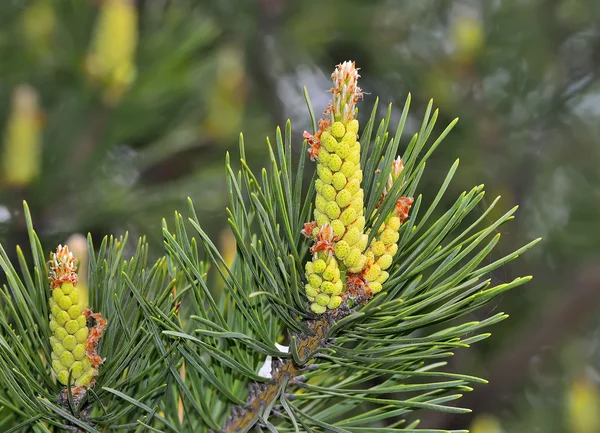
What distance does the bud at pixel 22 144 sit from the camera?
2.58 ft

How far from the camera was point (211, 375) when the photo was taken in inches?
13.8

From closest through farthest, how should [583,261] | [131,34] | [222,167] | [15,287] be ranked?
[15,287] → [131,34] → [222,167] → [583,261]

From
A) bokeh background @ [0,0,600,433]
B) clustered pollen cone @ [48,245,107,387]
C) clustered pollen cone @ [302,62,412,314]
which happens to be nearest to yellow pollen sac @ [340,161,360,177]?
clustered pollen cone @ [302,62,412,314]

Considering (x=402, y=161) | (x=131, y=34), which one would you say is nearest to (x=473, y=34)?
(x=131, y=34)

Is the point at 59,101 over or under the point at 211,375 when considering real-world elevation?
over

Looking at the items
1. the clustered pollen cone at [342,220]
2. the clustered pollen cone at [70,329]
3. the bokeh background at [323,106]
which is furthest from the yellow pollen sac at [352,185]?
the bokeh background at [323,106]

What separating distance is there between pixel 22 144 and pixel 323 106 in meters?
0.47

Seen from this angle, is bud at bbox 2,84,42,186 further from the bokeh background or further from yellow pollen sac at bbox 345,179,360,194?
yellow pollen sac at bbox 345,179,360,194

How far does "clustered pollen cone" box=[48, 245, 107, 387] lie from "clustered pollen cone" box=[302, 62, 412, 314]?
0.34 feet

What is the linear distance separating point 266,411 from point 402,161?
5.3 inches

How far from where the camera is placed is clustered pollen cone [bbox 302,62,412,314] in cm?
31

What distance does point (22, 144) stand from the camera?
0.79 meters

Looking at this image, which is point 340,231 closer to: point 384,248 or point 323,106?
point 384,248

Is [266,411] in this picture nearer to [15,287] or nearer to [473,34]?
[15,287]
